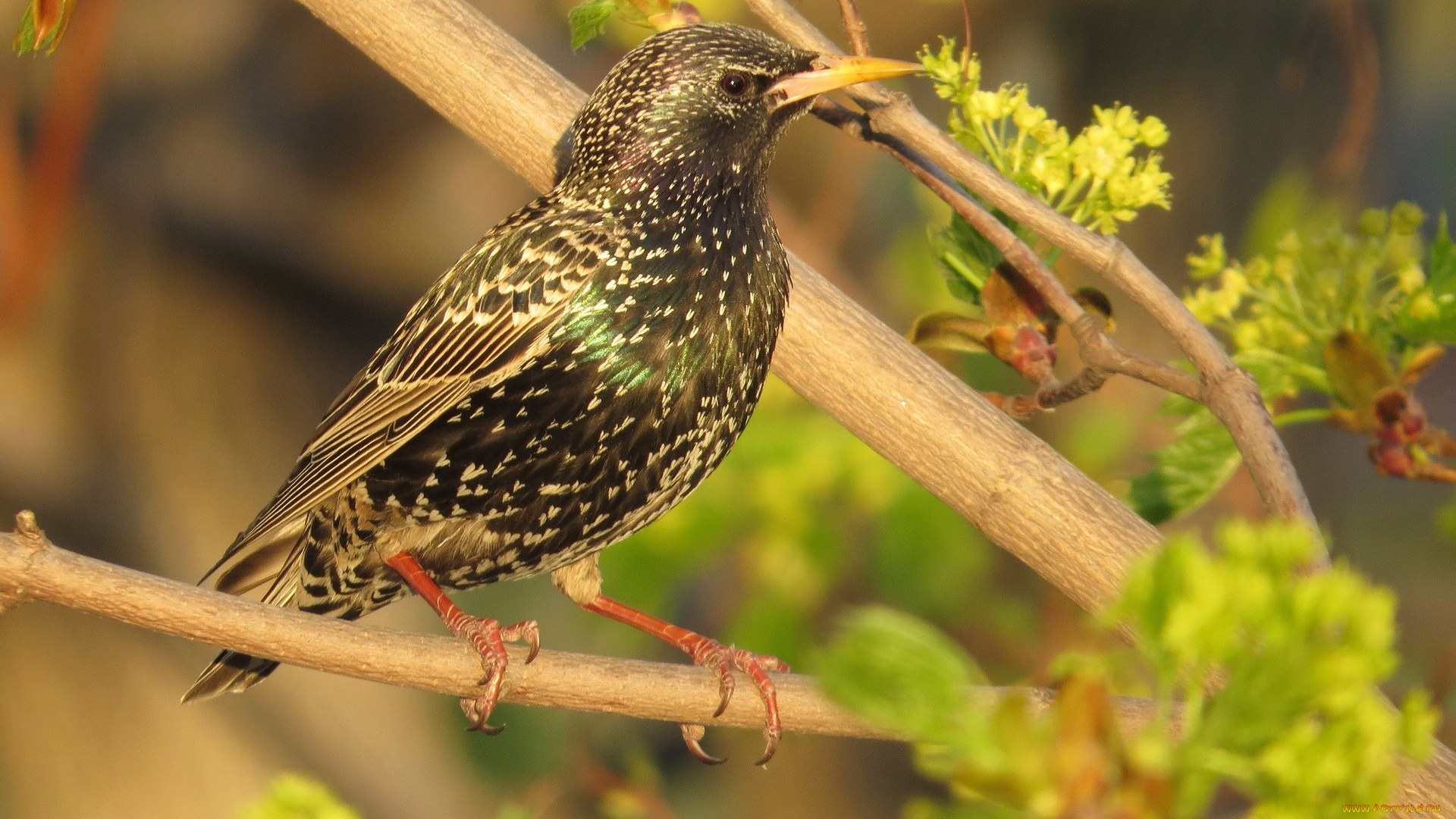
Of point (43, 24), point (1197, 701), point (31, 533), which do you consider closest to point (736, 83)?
point (43, 24)

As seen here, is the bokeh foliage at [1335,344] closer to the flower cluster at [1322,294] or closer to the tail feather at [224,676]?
the flower cluster at [1322,294]

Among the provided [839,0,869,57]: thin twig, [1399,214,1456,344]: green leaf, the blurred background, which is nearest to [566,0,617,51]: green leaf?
[839,0,869,57]: thin twig

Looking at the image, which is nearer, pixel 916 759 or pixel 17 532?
pixel 916 759

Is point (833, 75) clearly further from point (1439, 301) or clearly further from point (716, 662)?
point (716, 662)

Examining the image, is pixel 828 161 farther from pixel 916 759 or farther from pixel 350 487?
pixel 916 759

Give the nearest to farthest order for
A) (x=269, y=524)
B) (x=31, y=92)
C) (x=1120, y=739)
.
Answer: (x=1120, y=739) → (x=269, y=524) → (x=31, y=92)

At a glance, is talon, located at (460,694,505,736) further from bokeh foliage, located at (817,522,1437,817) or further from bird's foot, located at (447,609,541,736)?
bokeh foliage, located at (817,522,1437,817)

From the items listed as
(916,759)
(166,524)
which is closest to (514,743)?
(166,524)
